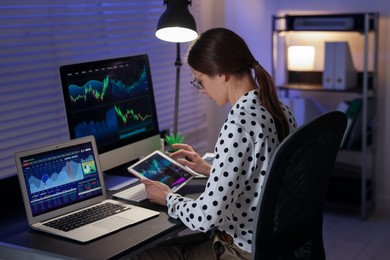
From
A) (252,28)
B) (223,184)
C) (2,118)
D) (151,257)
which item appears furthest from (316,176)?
(252,28)

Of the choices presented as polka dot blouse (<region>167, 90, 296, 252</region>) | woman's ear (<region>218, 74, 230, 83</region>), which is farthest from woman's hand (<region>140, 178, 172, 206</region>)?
woman's ear (<region>218, 74, 230, 83</region>)

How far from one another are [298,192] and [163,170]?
700mm

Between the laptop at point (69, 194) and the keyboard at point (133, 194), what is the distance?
48 millimetres

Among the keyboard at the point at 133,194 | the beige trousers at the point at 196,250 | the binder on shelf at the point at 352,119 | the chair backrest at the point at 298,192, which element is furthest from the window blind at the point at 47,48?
the chair backrest at the point at 298,192

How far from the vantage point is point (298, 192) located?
189 cm

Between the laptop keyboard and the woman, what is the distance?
0.14m

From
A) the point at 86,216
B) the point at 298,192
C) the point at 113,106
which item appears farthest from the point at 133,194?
the point at 298,192

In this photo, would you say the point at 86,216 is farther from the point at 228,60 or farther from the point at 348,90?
the point at 348,90

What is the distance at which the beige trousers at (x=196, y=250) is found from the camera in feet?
6.93

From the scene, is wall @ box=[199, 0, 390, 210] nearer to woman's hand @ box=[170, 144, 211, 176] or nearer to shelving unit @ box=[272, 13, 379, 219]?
shelving unit @ box=[272, 13, 379, 219]

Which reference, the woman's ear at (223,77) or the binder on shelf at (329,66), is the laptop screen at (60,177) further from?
the binder on shelf at (329,66)

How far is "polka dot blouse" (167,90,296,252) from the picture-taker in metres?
1.94

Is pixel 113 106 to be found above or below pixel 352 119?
above

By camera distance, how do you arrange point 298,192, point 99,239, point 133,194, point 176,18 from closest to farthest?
1. point 298,192
2. point 99,239
3. point 133,194
4. point 176,18
